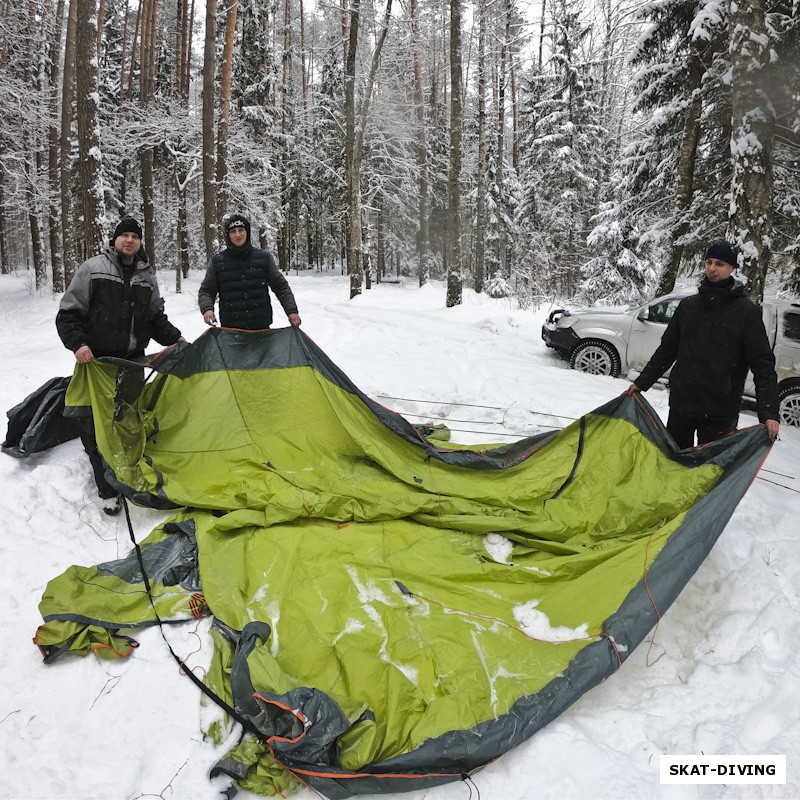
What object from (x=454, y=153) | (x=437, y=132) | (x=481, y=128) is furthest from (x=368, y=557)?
(x=437, y=132)

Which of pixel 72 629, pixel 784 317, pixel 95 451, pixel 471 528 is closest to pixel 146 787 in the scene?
pixel 72 629

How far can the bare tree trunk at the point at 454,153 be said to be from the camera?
40.0 feet

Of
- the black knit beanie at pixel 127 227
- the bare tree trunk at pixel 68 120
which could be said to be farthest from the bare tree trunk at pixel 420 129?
the black knit beanie at pixel 127 227

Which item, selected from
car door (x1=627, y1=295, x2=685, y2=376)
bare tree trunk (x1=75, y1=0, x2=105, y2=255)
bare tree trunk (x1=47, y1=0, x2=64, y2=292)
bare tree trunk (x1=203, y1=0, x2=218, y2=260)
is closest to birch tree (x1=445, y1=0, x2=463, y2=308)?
bare tree trunk (x1=203, y1=0, x2=218, y2=260)

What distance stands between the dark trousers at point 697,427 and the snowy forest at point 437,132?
3.79 m

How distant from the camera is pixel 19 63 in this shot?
702 inches

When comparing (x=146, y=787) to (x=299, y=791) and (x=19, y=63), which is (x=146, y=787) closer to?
(x=299, y=791)

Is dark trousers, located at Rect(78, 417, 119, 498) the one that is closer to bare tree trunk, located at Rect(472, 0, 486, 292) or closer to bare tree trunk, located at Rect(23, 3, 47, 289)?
bare tree trunk, located at Rect(472, 0, 486, 292)

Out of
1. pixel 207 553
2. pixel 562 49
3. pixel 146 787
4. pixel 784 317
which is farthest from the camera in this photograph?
pixel 562 49

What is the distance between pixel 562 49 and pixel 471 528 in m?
21.3

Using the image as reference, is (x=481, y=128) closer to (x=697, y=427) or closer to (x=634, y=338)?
(x=634, y=338)

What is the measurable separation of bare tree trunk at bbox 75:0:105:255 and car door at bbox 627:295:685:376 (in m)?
9.60

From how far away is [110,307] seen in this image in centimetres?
421

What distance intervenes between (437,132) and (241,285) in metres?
23.5
